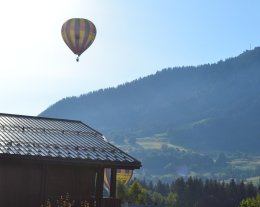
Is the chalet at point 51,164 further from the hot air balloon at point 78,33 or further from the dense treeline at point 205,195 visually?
the dense treeline at point 205,195

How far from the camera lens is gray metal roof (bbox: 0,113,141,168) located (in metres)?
18.5

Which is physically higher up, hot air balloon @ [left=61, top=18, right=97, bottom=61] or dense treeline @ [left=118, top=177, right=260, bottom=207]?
hot air balloon @ [left=61, top=18, right=97, bottom=61]

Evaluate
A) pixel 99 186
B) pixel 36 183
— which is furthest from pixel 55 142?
pixel 99 186

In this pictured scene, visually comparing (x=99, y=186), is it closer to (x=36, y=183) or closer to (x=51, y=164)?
(x=51, y=164)

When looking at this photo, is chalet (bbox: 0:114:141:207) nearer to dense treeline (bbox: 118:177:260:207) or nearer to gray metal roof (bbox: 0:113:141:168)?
gray metal roof (bbox: 0:113:141:168)

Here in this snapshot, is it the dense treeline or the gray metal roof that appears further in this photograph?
the dense treeline

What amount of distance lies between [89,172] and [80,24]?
46.2 feet

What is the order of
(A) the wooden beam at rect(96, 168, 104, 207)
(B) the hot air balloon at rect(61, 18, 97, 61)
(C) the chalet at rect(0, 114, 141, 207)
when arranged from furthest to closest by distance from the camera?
(B) the hot air balloon at rect(61, 18, 97, 61)
(A) the wooden beam at rect(96, 168, 104, 207)
(C) the chalet at rect(0, 114, 141, 207)

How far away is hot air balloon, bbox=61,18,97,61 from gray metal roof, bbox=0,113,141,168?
9850 mm

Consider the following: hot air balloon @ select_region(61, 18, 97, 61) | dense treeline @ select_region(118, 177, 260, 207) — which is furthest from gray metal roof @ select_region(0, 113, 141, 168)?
dense treeline @ select_region(118, 177, 260, 207)

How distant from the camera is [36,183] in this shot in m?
19.5

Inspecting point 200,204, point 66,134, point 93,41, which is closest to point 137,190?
point 200,204

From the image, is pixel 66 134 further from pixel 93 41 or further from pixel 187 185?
pixel 187 185

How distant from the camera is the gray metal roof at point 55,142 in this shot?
18516 mm
